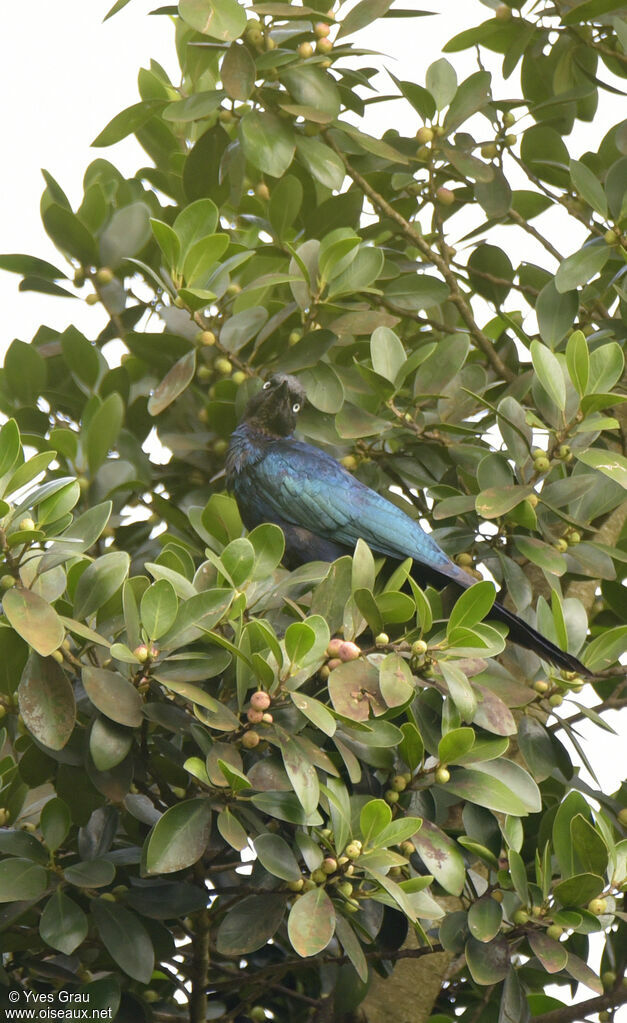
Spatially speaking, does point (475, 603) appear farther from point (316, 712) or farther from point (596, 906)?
point (596, 906)

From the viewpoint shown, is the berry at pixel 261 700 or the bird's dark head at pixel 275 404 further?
the bird's dark head at pixel 275 404

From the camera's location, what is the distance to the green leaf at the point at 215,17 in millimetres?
2617

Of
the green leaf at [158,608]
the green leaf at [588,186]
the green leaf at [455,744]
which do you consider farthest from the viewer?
the green leaf at [588,186]

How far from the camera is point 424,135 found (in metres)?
2.95

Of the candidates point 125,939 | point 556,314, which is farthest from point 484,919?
point 556,314

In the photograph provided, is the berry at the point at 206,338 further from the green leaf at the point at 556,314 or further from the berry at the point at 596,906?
the berry at the point at 596,906

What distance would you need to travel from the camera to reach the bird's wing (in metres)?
2.57

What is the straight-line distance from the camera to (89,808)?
83.7 inches

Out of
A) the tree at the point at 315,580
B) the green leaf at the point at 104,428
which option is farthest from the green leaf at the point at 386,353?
the green leaf at the point at 104,428

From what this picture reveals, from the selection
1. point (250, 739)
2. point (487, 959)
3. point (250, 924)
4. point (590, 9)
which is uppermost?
point (590, 9)

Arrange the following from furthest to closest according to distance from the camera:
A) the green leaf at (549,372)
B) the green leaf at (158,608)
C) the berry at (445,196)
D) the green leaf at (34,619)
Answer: the berry at (445,196) → the green leaf at (549,372) → the green leaf at (158,608) → the green leaf at (34,619)

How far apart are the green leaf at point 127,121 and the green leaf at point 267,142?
0.84 feet

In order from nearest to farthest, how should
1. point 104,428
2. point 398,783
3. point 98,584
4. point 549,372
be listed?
point 98,584, point 398,783, point 549,372, point 104,428

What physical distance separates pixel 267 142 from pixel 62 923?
1.69m
